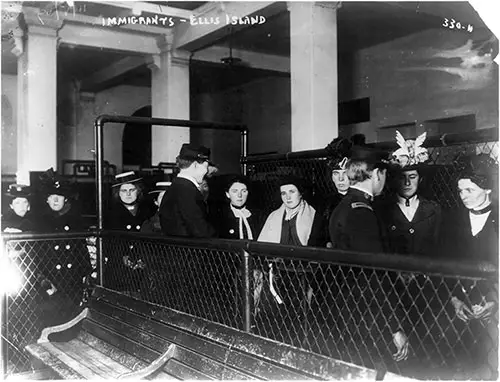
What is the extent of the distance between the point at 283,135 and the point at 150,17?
5.91m

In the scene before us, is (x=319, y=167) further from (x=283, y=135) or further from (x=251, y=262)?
(x=283, y=135)

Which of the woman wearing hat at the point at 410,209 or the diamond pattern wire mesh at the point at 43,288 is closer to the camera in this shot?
the woman wearing hat at the point at 410,209

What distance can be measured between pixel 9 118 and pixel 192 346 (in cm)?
1120

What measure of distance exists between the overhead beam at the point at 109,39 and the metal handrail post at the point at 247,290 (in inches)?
274

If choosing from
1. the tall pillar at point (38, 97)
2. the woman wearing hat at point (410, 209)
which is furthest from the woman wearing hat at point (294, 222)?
the tall pillar at point (38, 97)

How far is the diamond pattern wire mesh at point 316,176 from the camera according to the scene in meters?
3.71

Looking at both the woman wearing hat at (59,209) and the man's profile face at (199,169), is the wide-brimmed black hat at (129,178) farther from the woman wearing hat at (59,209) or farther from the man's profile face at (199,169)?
the man's profile face at (199,169)

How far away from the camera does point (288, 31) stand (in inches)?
359

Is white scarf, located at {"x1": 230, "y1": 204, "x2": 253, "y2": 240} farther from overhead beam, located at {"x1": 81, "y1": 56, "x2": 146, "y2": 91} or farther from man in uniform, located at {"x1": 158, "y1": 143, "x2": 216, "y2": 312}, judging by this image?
overhead beam, located at {"x1": 81, "y1": 56, "x2": 146, "y2": 91}

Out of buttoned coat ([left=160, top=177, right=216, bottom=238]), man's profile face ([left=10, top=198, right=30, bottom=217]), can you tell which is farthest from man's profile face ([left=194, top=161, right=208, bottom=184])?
man's profile face ([left=10, top=198, right=30, bottom=217])

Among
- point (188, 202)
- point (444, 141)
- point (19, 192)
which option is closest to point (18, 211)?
point (19, 192)

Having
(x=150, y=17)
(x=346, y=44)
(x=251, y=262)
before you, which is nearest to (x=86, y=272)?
(x=251, y=262)

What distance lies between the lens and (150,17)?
8.42 m

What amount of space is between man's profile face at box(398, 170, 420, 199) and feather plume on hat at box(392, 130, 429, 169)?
6cm
